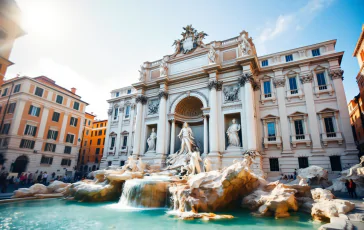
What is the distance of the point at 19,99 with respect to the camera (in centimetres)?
2395

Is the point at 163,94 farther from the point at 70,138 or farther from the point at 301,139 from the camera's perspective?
the point at 70,138

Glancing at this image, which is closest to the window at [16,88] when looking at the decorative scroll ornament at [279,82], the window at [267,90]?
the window at [267,90]

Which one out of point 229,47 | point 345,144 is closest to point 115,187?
point 229,47

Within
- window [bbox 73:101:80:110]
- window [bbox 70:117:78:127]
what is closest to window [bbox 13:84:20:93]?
window [bbox 73:101:80:110]

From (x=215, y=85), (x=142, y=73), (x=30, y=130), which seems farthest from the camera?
(x=30, y=130)

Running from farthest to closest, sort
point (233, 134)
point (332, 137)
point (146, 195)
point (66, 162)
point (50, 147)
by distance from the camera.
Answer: point (66, 162) → point (50, 147) → point (233, 134) → point (332, 137) → point (146, 195)

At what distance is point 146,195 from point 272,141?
11675mm

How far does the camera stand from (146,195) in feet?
34.2

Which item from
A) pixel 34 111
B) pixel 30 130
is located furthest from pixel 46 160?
pixel 34 111

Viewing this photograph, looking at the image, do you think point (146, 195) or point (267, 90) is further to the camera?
point (267, 90)

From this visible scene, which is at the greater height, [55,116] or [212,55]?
[212,55]

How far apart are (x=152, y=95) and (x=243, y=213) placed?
15484 mm

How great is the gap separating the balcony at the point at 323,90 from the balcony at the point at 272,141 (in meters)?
4.91

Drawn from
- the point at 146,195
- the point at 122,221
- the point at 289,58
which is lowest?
the point at 122,221
